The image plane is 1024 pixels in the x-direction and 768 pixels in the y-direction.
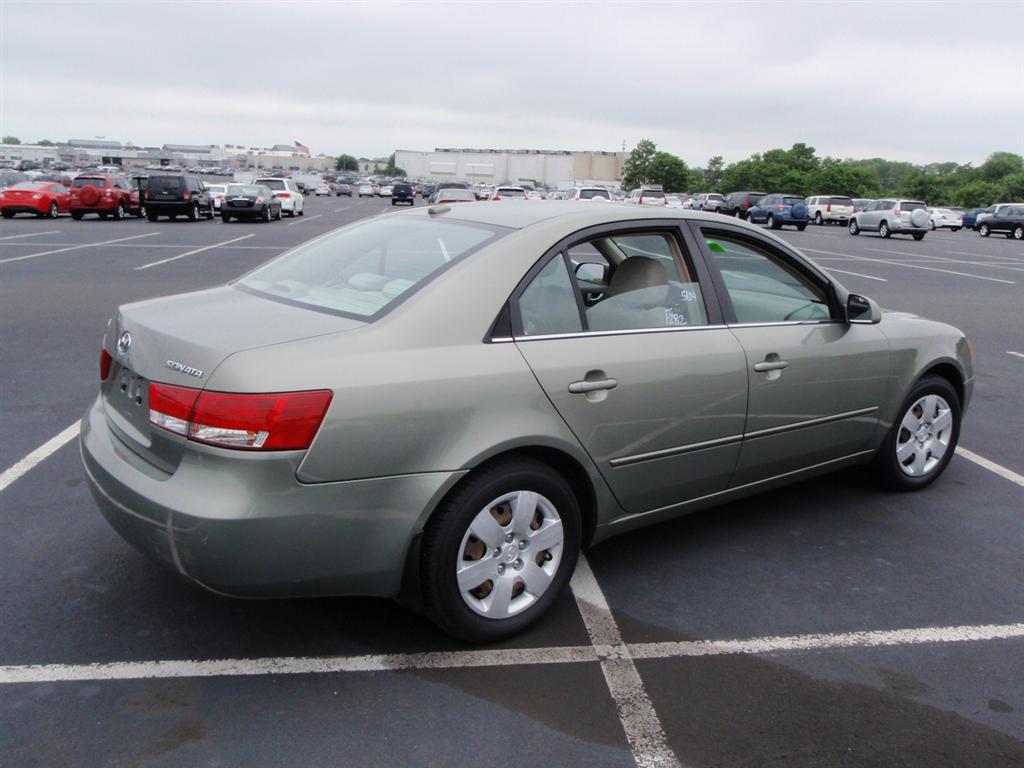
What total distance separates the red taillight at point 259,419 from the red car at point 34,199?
30.7 metres

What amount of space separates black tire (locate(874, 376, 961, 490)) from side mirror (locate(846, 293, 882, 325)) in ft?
2.06

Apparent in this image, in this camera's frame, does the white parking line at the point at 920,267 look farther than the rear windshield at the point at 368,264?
Yes

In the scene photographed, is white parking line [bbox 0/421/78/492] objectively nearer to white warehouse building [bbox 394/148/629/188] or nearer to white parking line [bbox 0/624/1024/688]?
white parking line [bbox 0/624/1024/688]

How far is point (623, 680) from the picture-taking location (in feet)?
10.3

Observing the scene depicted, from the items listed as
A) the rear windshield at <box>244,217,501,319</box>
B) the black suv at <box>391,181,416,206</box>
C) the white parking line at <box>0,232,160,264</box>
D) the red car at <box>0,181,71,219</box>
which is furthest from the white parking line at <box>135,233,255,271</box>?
the black suv at <box>391,181,416,206</box>

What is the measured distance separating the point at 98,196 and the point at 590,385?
101 ft

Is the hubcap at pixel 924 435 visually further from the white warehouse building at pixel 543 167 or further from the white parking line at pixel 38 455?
the white warehouse building at pixel 543 167

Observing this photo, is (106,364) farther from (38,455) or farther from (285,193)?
(285,193)

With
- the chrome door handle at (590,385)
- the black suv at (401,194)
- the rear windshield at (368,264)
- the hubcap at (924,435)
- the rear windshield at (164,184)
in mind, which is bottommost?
the black suv at (401,194)

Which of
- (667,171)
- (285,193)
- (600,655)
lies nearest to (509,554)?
(600,655)

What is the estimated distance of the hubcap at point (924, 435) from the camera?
195 inches

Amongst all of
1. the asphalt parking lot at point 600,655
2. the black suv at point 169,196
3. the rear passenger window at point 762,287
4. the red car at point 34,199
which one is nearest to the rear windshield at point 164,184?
the black suv at point 169,196

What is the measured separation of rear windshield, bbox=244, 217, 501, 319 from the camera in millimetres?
3406

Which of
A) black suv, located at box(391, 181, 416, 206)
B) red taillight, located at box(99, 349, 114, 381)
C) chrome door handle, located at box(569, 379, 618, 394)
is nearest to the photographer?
chrome door handle, located at box(569, 379, 618, 394)
